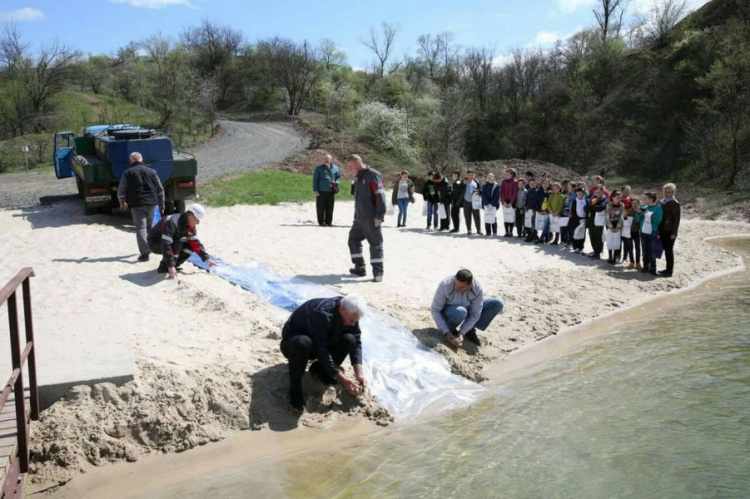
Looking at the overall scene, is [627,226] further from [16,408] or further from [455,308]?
[16,408]

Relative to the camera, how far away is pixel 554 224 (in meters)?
14.5

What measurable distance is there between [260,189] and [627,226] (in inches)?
441

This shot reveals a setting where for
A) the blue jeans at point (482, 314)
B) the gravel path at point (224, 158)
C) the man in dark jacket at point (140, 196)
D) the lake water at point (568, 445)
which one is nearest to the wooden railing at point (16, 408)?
the lake water at point (568, 445)

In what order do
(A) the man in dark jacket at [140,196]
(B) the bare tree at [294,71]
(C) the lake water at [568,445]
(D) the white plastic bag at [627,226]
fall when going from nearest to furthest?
(C) the lake water at [568,445] < (A) the man in dark jacket at [140,196] < (D) the white plastic bag at [627,226] < (B) the bare tree at [294,71]

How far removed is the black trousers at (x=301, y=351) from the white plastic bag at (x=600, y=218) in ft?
27.8

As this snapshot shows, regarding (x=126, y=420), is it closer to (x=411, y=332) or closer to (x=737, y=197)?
(x=411, y=332)

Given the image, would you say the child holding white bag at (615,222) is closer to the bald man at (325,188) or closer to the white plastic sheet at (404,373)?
the bald man at (325,188)

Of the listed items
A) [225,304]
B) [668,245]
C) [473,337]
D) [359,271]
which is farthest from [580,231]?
[225,304]

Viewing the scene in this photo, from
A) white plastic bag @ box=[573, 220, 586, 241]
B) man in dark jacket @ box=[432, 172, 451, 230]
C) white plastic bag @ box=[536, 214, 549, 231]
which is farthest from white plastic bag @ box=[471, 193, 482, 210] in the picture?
white plastic bag @ box=[573, 220, 586, 241]

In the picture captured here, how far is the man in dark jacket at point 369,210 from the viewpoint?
10.1m

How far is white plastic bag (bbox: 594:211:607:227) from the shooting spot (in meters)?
13.3

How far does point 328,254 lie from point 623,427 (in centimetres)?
694

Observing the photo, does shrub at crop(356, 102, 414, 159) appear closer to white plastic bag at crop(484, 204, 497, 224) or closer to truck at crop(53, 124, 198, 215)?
white plastic bag at crop(484, 204, 497, 224)

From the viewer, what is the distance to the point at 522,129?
48.2 m
